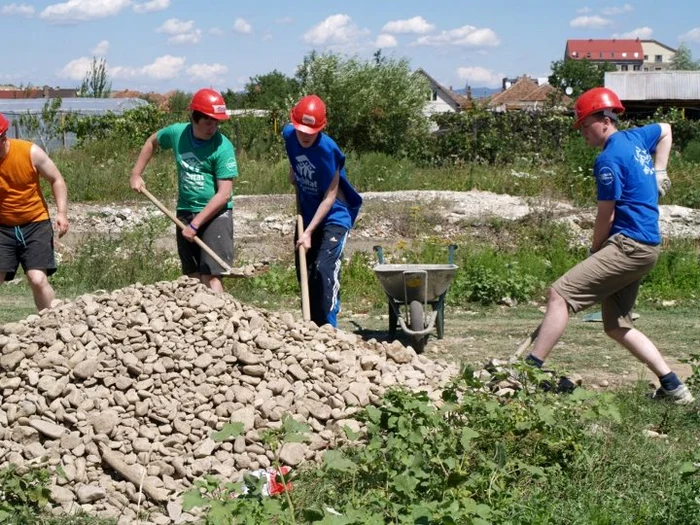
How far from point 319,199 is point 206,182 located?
2.55 feet

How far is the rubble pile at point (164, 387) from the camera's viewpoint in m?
4.82

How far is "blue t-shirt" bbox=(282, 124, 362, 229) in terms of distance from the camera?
272 inches

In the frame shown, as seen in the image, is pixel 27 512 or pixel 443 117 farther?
pixel 443 117

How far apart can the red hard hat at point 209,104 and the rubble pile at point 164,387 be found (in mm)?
1201

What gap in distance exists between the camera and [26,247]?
7.09 metres

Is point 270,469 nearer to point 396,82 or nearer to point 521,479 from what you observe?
point 521,479

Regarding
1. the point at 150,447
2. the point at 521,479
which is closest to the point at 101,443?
the point at 150,447

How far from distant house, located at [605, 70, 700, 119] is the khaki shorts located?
37329 millimetres

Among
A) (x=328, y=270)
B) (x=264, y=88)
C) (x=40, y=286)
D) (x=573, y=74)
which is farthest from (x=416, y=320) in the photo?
(x=573, y=74)

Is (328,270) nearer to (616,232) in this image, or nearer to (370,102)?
(616,232)

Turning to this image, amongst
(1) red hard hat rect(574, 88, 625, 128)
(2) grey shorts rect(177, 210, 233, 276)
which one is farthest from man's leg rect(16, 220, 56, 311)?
(1) red hard hat rect(574, 88, 625, 128)

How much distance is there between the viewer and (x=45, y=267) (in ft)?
23.5

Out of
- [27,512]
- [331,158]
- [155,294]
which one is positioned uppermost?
[331,158]

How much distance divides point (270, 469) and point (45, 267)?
3.01 meters
